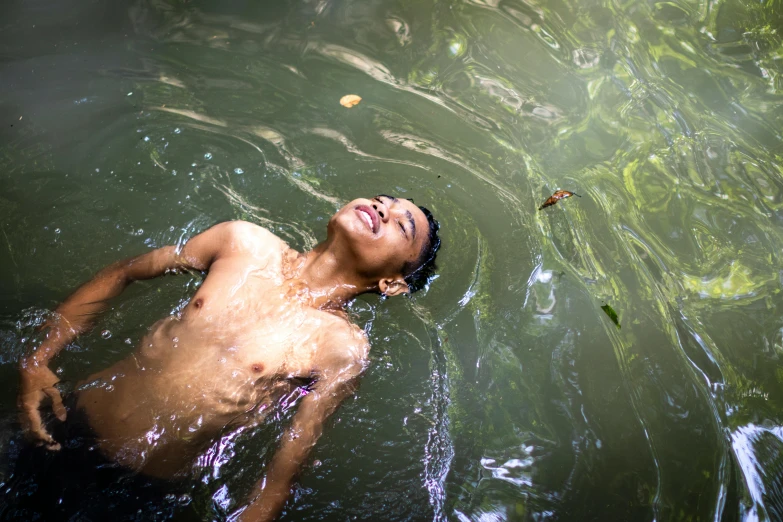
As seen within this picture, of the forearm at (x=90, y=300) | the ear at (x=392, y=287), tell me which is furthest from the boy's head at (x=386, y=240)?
the forearm at (x=90, y=300)

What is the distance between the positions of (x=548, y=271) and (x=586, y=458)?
1.29 metres

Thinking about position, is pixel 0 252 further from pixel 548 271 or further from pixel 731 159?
pixel 731 159

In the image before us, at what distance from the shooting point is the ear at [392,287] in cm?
352

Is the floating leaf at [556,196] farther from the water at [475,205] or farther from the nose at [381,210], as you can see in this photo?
the nose at [381,210]

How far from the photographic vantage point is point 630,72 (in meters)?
5.29

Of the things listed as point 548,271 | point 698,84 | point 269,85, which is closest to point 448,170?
point 548,271

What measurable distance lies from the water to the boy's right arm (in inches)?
3.3

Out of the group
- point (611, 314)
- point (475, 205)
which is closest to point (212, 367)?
point (475, 205)

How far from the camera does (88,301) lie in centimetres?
318

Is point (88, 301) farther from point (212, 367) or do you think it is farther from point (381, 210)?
point (381, 210)

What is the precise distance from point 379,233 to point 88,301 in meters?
1.59

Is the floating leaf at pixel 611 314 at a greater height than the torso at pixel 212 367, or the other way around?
the floating leaf at pixel 611 314

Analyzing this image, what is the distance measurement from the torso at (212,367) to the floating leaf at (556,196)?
6.19 feet

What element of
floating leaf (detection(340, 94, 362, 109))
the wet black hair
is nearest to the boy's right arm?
the wet black hair
